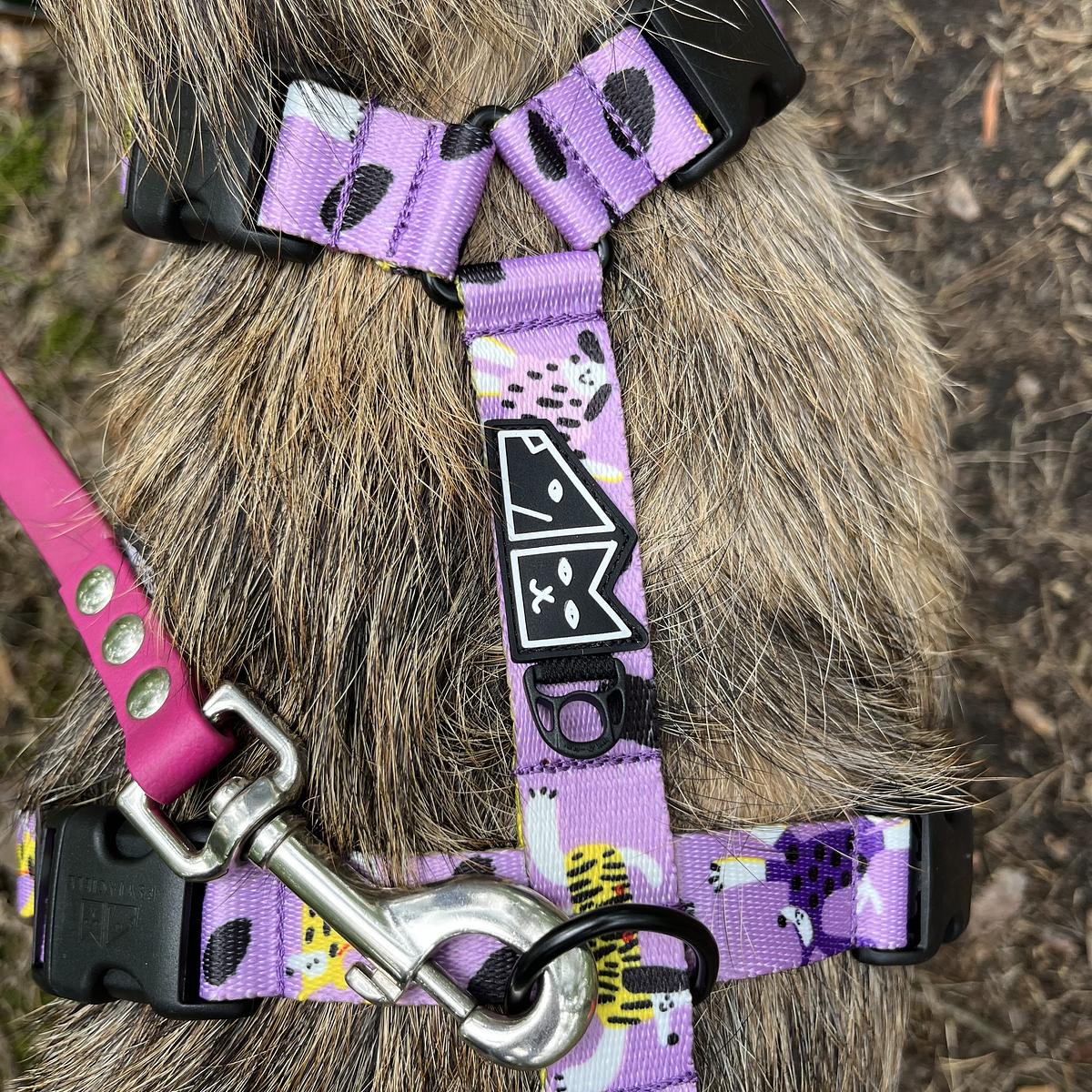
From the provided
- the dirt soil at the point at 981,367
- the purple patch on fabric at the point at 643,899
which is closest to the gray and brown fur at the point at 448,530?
the purple patch on fabric at the point at 643,899

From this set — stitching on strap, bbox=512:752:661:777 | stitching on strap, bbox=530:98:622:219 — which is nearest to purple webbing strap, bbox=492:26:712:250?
stitching on strap, bbox=530:98:622:219

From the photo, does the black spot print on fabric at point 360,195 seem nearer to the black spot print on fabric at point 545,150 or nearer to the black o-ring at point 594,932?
the black spot print on fabric at point 545,150

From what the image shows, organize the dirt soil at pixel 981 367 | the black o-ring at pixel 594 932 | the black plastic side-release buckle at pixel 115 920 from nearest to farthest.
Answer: the black o-ring at pixel 594 932
the black plastic side-release buckle at pixel 115 920
the dirt soil at pixel 981 367

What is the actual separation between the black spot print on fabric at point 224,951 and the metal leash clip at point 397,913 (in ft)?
0.21

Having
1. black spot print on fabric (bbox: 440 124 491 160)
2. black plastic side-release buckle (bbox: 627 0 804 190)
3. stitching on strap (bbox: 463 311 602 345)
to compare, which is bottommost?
stitching on strap (bbox: 463 311 602 345)

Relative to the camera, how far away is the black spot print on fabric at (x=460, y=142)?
0.82 metres

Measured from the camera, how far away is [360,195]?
0.82 meters

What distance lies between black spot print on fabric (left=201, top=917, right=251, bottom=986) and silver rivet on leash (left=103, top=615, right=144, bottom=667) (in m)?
0.26

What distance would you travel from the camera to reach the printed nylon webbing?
0.79 m

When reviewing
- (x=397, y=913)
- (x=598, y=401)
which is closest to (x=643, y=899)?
(x=397, y=913)

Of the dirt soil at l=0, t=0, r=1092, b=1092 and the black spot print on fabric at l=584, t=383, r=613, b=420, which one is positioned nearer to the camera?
the black spot print on fabric at l=584, t=383, r=613, b=420

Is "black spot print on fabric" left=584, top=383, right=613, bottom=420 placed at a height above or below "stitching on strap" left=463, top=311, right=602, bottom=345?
below

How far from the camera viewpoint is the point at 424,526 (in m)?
0.82

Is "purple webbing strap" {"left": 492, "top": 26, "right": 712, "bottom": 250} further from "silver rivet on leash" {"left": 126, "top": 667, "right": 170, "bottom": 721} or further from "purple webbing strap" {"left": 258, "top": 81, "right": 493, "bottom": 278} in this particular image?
"silver rivet on leash" {"left": 126, "top": 667, "right": 170, "bottom": 721}
